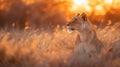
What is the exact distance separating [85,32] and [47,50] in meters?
1.03

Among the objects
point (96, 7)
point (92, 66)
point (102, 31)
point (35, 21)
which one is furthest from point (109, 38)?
point (35, 21)

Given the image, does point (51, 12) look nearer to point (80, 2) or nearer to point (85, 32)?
point (80, 2)

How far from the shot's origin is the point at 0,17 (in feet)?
67.7

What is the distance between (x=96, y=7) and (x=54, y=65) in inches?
306

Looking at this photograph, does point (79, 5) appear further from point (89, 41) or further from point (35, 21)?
point (89, 41)

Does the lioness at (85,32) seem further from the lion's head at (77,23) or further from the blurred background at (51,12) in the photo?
the blurred background at (51,12)

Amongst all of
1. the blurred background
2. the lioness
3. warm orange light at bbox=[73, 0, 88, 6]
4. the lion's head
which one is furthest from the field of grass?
warm orange light at bbox=[73, 0, 88, 6]

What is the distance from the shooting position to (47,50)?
13117 mm

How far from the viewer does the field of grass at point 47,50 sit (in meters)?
11.9

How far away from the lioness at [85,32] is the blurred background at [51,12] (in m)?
5.18

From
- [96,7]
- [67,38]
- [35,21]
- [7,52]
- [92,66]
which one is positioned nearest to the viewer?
[92,66]

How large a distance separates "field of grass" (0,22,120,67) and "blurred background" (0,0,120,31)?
3736mm

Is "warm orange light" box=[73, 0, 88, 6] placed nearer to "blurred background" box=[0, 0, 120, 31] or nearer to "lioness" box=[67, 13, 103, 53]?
"blurred background" box=[0, 0, 120, 31]

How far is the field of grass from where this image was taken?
39.0 feet
